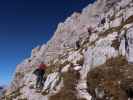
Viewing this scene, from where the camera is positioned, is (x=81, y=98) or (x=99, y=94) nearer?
(x=99, y=94)

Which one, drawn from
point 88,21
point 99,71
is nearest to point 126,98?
point 99,71

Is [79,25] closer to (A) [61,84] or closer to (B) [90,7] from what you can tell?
(B) [90,7]

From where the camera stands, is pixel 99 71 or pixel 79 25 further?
pixel 79 25

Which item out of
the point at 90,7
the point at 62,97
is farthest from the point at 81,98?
the point at 90,7

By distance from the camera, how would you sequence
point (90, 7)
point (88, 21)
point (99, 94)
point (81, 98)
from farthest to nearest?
point (90, 7), point (88, 21), point (81, 98), point (99, 94)

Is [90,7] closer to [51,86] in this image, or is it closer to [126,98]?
[51,86]

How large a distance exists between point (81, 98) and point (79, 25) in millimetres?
78825

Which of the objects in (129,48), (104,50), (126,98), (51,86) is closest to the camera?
(126,98)

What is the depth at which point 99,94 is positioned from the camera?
21.9 meters

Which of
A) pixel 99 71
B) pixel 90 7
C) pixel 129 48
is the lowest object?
pixel 99 71

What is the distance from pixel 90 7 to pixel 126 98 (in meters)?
94.6

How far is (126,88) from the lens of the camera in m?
19.0

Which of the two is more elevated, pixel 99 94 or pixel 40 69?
pixel 40 69

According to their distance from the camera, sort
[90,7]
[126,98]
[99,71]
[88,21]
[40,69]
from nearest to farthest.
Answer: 1. [126,98]
2. [99,71]
3. [40,69]
4. [88,21]
5. [90,7]
